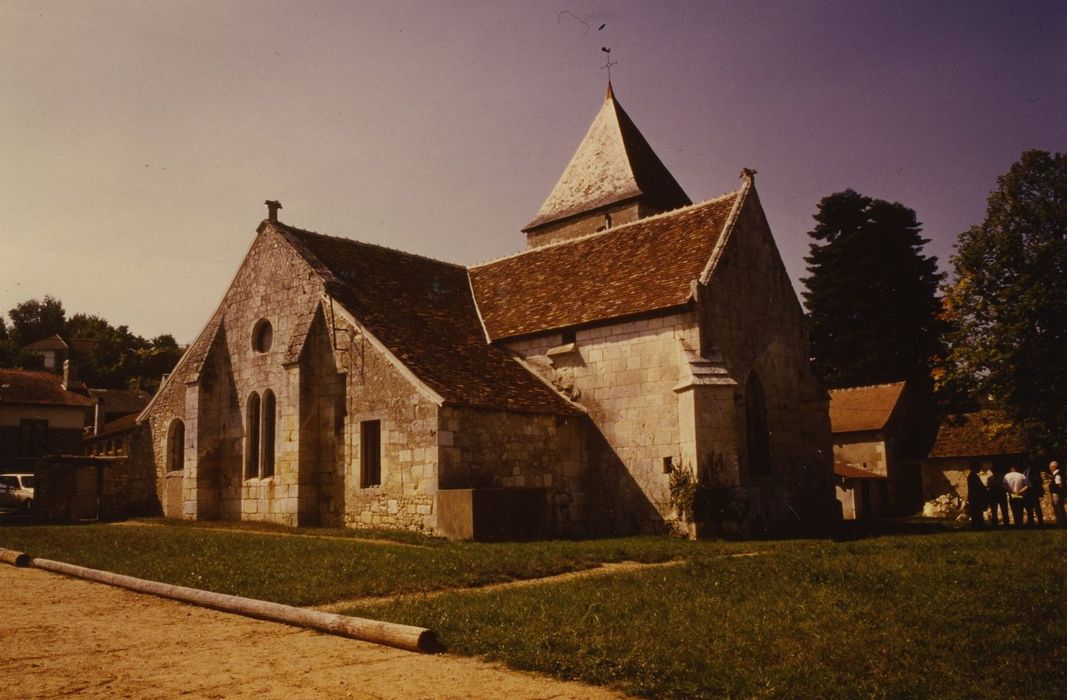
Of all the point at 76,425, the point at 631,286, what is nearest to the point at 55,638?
the point at 631,286

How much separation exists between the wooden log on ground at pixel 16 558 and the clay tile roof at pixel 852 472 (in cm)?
2743

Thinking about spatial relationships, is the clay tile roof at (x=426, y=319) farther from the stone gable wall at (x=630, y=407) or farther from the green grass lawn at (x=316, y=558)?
the green grass lawn at (x=316, y=558)

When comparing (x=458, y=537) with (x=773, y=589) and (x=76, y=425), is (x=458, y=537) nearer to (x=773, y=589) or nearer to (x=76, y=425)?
(x=773, y=589)

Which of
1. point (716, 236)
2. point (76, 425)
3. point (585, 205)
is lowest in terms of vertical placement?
point (76, 425)

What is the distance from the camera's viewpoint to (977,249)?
27406 millimetres

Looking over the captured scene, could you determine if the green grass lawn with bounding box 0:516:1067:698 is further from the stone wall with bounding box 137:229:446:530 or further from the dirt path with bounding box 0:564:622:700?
the stone wall with bounding box 137:229:446:530

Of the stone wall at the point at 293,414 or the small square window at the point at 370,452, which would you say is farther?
the small square window at the point at 370,452

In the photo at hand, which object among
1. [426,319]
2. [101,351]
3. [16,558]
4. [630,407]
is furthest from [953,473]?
[101,351]

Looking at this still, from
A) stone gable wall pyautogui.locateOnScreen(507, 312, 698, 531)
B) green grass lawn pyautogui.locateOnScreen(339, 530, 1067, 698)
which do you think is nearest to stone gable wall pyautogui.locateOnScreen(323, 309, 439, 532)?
stone gable wall pyautogui.locateOnScreen(507, 312, 698, 531)

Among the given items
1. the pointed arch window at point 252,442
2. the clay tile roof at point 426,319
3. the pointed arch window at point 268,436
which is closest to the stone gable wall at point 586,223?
the clay tile roof at point 426,319

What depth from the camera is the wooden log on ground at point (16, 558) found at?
1276 cm

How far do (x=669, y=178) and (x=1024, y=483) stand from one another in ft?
62.8

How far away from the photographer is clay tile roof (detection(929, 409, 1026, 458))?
30.0 m

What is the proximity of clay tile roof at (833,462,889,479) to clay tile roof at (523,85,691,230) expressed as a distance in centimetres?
1245
